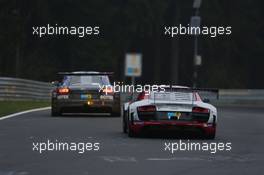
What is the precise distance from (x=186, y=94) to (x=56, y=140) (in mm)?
2937

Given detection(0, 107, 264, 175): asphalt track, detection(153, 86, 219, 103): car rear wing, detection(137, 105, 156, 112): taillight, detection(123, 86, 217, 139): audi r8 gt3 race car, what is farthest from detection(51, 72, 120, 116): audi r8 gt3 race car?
detection(137, 105, 156, 112): taillight

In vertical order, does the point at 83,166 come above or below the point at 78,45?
below

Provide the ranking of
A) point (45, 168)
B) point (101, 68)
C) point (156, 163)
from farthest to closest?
point (101, 68)
point (156, 163)
point (45, 168)

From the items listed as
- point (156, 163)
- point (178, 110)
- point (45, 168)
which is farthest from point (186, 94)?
point (45, 168)

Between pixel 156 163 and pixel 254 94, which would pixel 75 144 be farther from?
pixel 254 94

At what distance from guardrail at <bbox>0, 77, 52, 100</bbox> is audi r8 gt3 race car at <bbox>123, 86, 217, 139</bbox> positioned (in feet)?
65.4

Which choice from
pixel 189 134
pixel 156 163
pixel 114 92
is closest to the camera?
pixel 156 163

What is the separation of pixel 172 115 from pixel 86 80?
8.48 metres

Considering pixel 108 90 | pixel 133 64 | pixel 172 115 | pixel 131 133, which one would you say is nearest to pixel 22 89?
pixel 133 64

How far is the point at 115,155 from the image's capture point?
14.6m

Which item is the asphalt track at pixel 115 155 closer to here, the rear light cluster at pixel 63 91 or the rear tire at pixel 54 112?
the rear light cluster at pixel 63 91

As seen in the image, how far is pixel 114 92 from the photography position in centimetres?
2619

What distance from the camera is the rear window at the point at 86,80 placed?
26.2 meters

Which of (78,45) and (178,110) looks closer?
(178,110)
